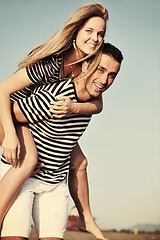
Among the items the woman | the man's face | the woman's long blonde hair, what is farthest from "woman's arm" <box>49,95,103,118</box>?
the woman's long blonde hair

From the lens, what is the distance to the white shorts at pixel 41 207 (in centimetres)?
230

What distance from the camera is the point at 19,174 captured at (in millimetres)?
2229

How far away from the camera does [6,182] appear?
7.30 feet

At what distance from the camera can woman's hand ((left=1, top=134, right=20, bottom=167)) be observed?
2.22 meters

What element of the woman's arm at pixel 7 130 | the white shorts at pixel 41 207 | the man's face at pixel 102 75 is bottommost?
the white shorts at pixel 41 207

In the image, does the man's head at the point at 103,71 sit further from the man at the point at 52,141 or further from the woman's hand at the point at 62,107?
the woman's hand at the point at 62,107

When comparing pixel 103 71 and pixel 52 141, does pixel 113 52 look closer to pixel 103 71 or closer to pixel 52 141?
pixel 103 71

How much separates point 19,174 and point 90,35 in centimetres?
108

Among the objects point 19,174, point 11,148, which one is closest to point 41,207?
point 19,174

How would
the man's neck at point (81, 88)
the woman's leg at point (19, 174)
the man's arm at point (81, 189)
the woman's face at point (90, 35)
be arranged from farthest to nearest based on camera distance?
the man's arm at point (81, 189) → the woman's face at point (90, 35) → the man's neck at point (81, 88) → the woman's leg at point (19, 174)

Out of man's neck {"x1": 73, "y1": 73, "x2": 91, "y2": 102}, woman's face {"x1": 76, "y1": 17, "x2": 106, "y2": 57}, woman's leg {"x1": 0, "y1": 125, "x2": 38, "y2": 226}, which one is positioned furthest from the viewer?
woman's face {"x1": 76, "y1": 17, "x2": 106, "y2": 57}

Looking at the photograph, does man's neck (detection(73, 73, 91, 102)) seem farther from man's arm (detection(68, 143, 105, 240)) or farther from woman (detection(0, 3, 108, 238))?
man's arm (detection(68, 143, 105, 240))

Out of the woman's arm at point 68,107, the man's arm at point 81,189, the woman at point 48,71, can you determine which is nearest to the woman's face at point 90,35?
the woman at point 48,71

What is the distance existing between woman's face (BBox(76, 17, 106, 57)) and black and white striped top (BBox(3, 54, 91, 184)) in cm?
34
